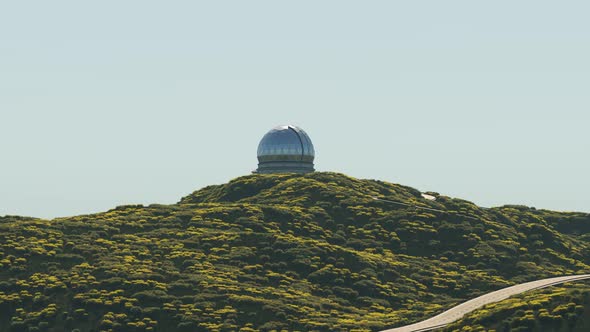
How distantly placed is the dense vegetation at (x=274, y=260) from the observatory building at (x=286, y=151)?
743cm

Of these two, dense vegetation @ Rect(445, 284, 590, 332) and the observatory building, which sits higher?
the observatory building

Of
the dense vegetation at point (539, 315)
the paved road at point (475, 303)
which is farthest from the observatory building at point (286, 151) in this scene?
the dense vegetation at point (539, 315)

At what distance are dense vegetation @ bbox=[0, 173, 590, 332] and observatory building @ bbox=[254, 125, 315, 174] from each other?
7426 mm

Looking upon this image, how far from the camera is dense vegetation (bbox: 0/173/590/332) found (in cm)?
7300

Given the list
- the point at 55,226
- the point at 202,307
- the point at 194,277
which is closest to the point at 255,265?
the point at 194,277

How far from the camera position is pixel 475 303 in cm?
7925

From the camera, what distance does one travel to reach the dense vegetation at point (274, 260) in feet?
240

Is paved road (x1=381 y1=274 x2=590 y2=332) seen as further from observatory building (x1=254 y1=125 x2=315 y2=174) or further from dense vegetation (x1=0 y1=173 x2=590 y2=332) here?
observatory building (x1=254 y1=125 x2=315 y2=174)

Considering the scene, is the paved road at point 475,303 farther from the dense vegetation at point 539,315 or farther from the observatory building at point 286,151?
the observatory building at point 286,151

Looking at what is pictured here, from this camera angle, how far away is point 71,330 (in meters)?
70.0

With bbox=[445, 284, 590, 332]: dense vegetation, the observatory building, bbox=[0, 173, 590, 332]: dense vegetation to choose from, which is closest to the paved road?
bbox=[0, 173, 590, 332]: dense vegetation

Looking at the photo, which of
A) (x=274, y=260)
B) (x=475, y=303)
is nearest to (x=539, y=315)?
(x=475, y=303)

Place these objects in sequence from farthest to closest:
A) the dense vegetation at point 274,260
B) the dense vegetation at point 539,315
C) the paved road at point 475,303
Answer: the dense vegetation at point 274,260 < the paved road at point 475,303 < the dense vegetation at point 539,315

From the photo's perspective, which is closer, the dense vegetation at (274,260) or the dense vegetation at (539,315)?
the dense vegetation at (539,315)
